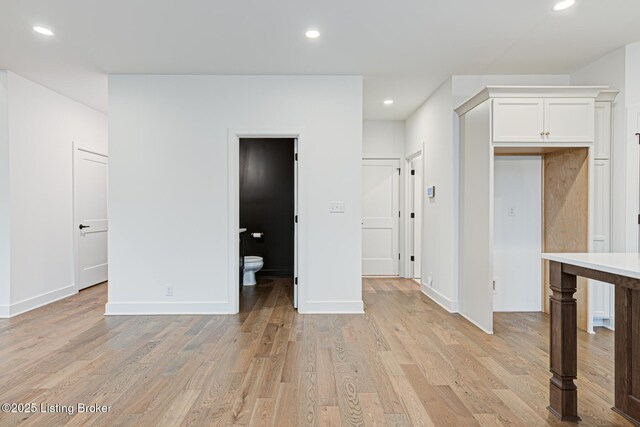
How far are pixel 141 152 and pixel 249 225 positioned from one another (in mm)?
2516

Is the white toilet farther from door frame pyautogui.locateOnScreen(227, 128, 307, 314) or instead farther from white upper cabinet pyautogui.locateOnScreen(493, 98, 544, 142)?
white upper cabinet pyautogui.locateOnScreen(493, 98, 544, 142)

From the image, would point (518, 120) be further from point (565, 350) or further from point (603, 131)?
point (565, 350)

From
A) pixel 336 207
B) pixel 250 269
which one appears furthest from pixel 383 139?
pixel 250 269

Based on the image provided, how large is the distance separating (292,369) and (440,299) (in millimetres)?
2396

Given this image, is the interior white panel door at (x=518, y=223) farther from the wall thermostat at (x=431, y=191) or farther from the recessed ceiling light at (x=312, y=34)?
the recessed ceiling light at (x=312, y=34)

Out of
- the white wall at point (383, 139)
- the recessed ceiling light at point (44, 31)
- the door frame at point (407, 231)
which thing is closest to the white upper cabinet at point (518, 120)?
the door frame at point (407, 231)

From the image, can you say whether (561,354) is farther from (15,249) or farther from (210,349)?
(15,249)

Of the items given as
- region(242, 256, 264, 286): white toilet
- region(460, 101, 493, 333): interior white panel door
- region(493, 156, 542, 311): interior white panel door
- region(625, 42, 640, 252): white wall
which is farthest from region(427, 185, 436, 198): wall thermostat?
region(242, 256, 264, 286): white toilet

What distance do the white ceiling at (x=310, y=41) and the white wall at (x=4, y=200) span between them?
36cm

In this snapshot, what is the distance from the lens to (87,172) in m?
5.24

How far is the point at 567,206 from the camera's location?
363 cm

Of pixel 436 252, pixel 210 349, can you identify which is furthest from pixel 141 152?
pixel 436 252

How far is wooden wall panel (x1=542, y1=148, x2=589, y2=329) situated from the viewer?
11.3ft

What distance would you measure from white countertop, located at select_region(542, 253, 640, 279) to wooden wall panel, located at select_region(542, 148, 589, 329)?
5.16 feet
